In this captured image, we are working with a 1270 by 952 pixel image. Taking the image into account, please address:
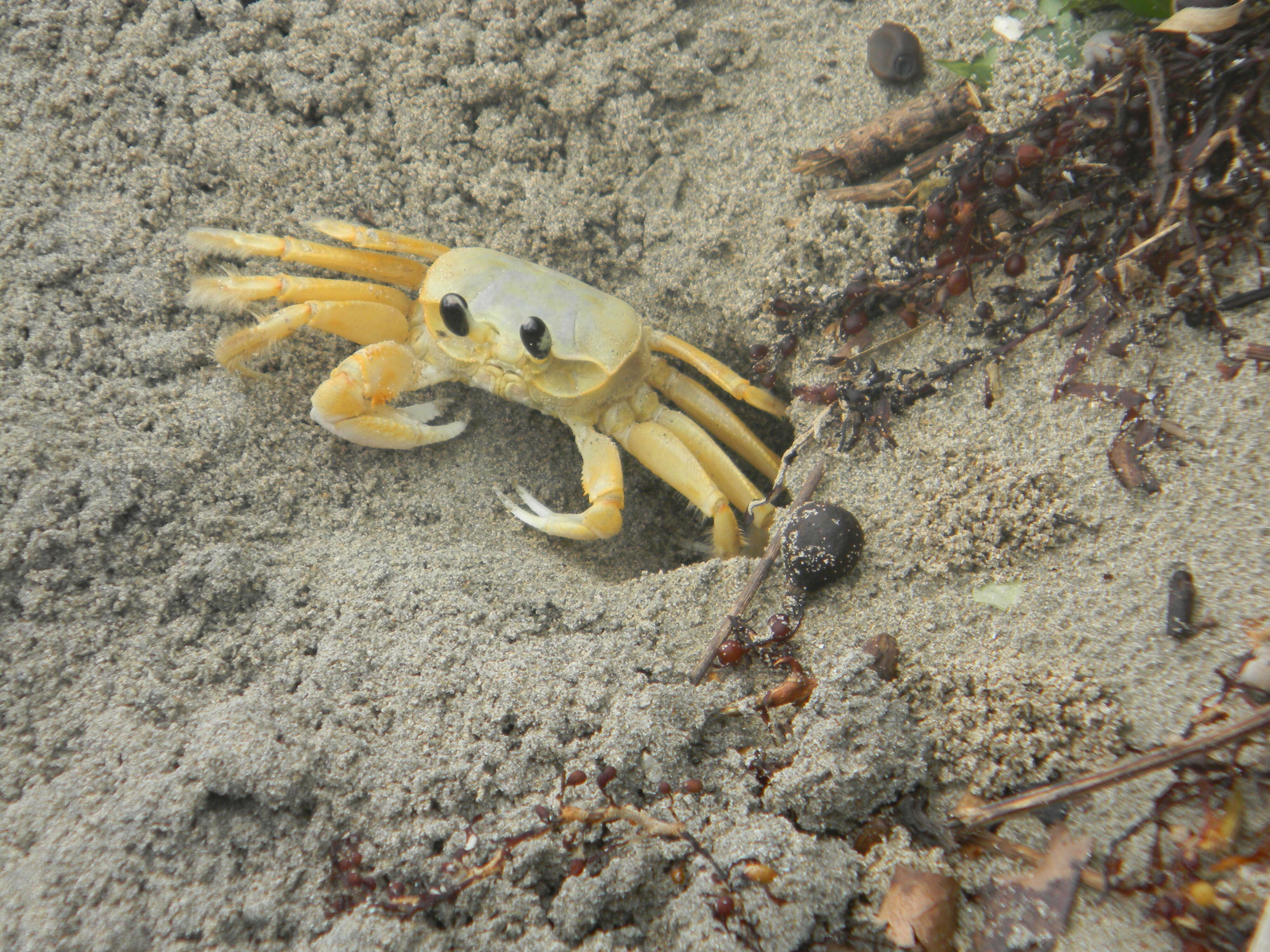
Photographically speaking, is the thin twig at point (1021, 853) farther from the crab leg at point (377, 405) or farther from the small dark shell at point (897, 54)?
the small dark shell at point (897, 54)

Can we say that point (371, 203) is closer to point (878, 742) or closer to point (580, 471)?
point (580, 471)

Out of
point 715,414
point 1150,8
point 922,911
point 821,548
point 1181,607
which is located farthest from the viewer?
point 715,414

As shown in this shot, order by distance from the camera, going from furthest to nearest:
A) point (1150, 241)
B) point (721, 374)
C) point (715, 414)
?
point (715, 414) < point (721, 374) < point (1150, 241)

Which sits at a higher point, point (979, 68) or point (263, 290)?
point (979, 68)

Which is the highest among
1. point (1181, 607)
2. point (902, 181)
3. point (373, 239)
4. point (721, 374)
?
point (902, 181)

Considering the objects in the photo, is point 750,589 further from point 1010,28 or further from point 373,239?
point 1010,28

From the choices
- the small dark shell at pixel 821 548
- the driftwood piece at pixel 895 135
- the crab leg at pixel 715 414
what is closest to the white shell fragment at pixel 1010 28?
the driftwood piece at pixel 895 135

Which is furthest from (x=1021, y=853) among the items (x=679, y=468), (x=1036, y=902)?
(x=679, y=468)

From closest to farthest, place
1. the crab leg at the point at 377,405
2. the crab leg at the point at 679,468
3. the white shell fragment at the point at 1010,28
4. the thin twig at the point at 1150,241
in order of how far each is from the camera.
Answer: the thin twig at the point at 1150,241
the crab leg at the point at 377,405
the white shell fragment at the point at 1010,28
the crab leg at the point at 679,468
